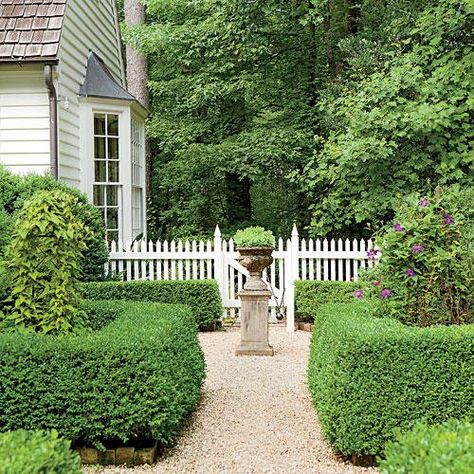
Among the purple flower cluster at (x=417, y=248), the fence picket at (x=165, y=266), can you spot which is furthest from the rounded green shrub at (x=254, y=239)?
the purple flower cluster at (x=417, y=248)

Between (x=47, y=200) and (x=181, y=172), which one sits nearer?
(x=47, y=200)

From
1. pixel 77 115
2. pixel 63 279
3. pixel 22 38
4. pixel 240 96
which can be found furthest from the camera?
pixel 240 96

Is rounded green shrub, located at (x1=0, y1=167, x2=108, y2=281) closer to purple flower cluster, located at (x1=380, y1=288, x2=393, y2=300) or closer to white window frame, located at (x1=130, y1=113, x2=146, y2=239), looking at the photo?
white window frame, located at (x1=130, y1=113, x2=146, y2=239)

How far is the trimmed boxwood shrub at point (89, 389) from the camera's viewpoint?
4793mm

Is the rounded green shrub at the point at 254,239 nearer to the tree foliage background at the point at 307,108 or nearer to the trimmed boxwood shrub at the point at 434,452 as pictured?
the tree foliage background at the point at 307,108

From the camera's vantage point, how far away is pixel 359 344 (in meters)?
4.84

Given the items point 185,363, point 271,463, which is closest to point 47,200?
point 185,363

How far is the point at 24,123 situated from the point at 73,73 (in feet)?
5.00

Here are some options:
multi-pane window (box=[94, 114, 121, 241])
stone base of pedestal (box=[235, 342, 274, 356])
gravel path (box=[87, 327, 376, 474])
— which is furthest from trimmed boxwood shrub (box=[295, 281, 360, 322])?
multi-pane window (box=[94, 114, 121, 241])

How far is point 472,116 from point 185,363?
8871 mm

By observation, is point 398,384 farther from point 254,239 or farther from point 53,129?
point 53,129

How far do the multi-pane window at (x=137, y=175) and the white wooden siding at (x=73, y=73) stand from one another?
144cm

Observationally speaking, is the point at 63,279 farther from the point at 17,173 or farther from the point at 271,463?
the point at 17,173

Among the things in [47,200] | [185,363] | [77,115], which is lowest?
[185,363]
